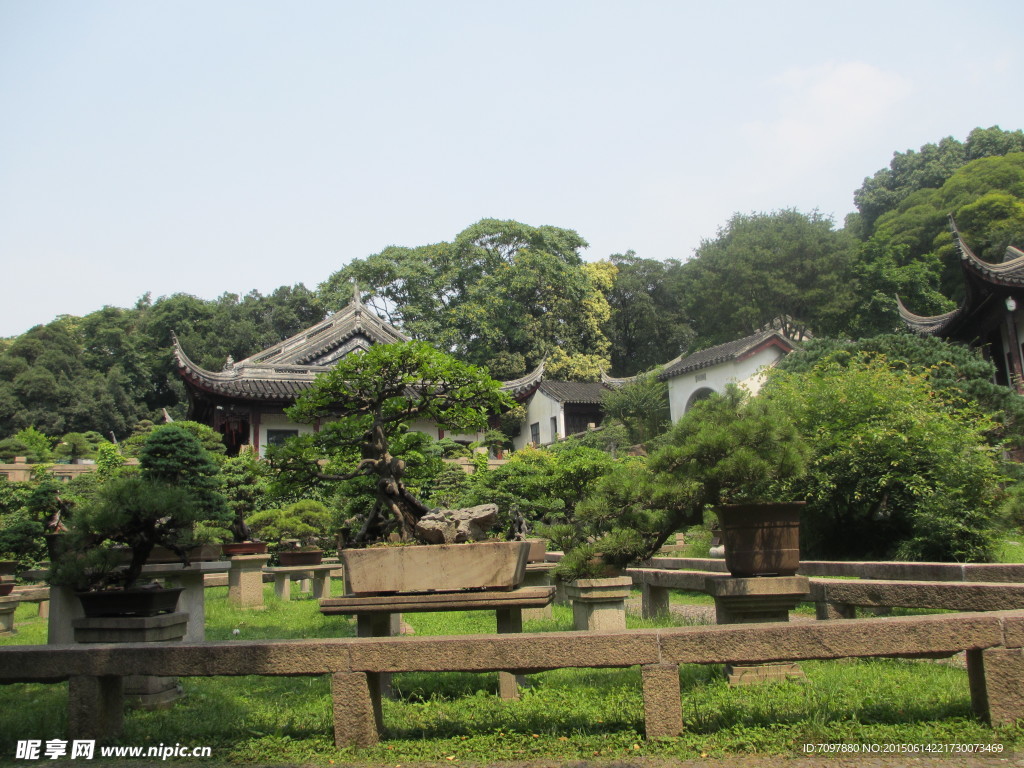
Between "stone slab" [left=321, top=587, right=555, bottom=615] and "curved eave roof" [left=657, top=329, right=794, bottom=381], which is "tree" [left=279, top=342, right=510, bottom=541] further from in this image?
"curved eave roof" [left=657, top=329, right=794, bottom=381]

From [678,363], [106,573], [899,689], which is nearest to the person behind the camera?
[899,689]

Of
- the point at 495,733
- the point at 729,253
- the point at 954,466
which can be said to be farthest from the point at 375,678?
the point at 729,253

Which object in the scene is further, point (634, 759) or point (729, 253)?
point (729, 253)

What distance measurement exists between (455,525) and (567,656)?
148 centimetres

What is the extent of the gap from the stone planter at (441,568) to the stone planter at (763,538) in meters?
1.42

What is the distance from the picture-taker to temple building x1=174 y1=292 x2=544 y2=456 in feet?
82.7

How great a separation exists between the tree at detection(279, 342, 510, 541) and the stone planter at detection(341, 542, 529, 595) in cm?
121

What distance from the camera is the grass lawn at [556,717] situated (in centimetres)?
383

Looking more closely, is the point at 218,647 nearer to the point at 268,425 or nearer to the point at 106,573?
the point at 106,573

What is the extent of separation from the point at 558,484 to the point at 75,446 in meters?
23.6

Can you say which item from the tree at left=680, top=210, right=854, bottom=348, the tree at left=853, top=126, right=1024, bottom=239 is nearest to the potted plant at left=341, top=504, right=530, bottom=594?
the tree at left=680, top=210, right=854, bottom=348

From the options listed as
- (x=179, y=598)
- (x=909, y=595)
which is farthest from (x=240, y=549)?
(x=909, y=595)

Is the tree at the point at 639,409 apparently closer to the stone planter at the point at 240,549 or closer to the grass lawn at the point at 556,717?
the stone planter at the point at 240,549

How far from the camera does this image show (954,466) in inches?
412
